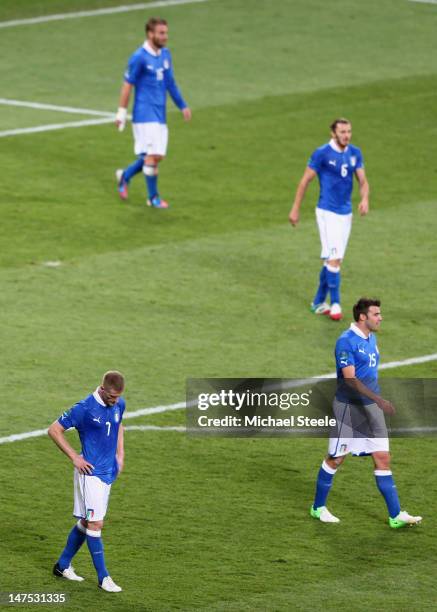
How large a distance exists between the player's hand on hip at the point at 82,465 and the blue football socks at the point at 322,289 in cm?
731

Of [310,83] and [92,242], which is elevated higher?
[310,83]

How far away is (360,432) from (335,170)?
221 inches

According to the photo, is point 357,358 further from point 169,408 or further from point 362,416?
point 169,408

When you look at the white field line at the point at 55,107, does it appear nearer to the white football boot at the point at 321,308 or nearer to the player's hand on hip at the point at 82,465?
the white football boot at the point at 321,308

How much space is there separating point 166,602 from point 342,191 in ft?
25.7

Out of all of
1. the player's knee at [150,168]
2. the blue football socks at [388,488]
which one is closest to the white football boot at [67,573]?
the blue football socks at [388,488]

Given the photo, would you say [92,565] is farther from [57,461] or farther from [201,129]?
[201,129]

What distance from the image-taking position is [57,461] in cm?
1523

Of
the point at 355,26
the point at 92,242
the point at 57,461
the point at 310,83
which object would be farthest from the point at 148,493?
the point at 355,26

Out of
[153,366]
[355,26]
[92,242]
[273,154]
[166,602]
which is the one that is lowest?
[166,602]

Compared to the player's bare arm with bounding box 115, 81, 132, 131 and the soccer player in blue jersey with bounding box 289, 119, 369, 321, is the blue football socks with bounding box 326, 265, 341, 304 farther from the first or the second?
the player's bare arm with bounding box 115, 81, 132, 131

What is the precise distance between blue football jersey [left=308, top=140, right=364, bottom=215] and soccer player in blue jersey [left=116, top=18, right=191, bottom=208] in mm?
4271

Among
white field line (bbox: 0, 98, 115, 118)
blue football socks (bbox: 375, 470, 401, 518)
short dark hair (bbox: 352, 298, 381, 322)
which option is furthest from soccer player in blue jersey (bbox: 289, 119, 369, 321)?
white field line (bbox: 0, 98, 115, 118)

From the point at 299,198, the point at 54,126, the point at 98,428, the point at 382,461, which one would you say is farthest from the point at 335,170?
the point at 54,126
